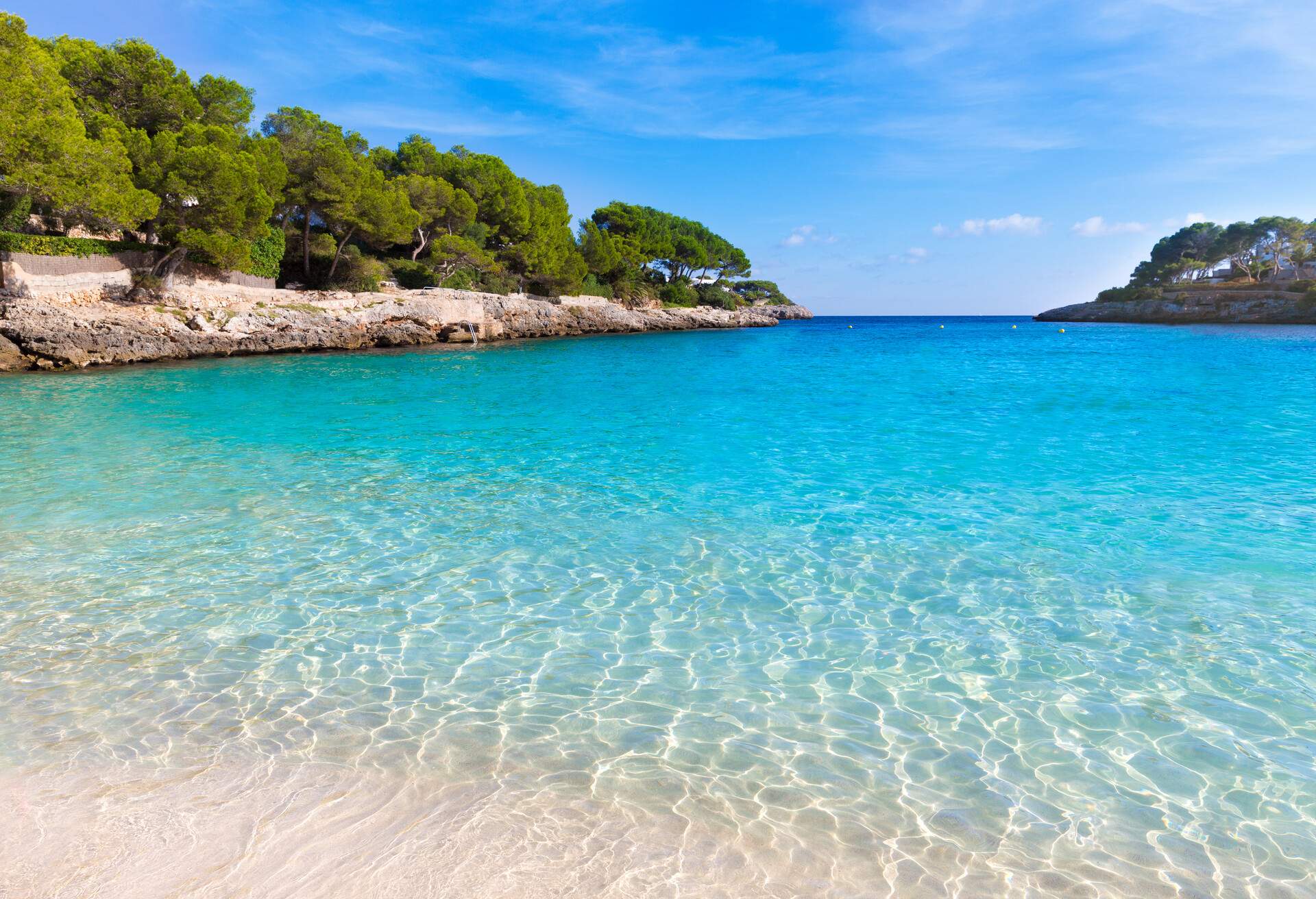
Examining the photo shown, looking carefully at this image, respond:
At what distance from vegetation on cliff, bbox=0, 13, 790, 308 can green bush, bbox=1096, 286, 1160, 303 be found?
71.0 metres

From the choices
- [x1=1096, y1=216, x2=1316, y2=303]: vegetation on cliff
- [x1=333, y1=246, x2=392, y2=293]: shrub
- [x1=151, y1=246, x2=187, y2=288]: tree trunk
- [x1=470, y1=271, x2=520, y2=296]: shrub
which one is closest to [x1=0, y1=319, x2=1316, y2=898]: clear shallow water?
[x1=151, y1=246, x2=187, y2=288]: tree trunk

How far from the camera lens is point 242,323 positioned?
30.6m

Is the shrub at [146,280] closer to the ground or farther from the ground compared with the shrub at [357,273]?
closer to the ground

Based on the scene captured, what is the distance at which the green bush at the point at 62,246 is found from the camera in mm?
25609

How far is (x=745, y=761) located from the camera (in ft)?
11.6

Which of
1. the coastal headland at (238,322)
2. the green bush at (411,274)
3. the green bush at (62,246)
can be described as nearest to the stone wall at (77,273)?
the green bush at (62,246)

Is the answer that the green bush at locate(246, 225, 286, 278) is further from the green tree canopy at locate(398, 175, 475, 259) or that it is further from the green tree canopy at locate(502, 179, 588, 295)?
the green tree canopy at locate(502, 179, 588, 295)

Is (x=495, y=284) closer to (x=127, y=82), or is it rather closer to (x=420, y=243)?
(x=420, y=243)

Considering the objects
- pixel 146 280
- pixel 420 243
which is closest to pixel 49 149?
pixel 146 280

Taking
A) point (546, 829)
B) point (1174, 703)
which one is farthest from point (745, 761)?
point (1174, 703)

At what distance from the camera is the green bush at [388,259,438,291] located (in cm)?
4591

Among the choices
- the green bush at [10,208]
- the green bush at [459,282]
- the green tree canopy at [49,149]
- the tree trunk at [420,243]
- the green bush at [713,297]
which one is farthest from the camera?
the green bush at [713,297]

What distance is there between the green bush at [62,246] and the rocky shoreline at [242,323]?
1.65 meters

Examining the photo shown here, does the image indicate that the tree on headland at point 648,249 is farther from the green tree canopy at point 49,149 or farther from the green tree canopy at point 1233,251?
the green tree canopy at point 1233,251
